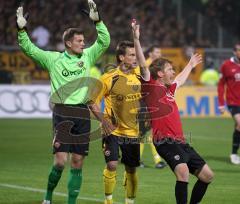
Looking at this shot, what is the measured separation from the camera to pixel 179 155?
416 inches

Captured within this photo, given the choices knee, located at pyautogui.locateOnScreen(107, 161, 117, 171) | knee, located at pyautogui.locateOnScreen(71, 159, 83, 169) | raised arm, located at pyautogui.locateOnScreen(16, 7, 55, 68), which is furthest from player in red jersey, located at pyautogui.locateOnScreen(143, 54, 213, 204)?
raised arm, located at pyautogui.locateOnScreen(16, 7, 55, 68)

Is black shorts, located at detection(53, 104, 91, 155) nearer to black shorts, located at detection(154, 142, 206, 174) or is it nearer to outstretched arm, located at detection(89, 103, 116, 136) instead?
outstretched arm, located at detection(89, 103, 116, 136)

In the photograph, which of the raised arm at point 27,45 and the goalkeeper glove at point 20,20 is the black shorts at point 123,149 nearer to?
the raised arm at point 27,45

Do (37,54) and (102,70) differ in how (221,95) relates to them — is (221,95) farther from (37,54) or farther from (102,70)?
(102,70)

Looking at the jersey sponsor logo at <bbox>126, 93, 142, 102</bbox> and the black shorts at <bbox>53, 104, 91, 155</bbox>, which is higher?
the jersey sponsor logo at <bbox>126, 93, 142, 102</bbox>

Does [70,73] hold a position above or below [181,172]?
above

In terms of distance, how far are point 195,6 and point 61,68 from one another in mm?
28393

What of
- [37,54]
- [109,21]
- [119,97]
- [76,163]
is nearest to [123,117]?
Answer: [119,97]

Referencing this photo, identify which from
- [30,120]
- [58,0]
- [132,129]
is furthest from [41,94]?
[132,129]

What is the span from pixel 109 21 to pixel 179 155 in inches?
982

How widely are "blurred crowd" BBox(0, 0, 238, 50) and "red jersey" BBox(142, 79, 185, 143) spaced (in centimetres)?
1991

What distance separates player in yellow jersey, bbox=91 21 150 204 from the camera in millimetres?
11413

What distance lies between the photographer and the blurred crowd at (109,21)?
32.7m

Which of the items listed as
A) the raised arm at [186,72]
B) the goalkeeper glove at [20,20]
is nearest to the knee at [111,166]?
the raised arm at [186,72]
